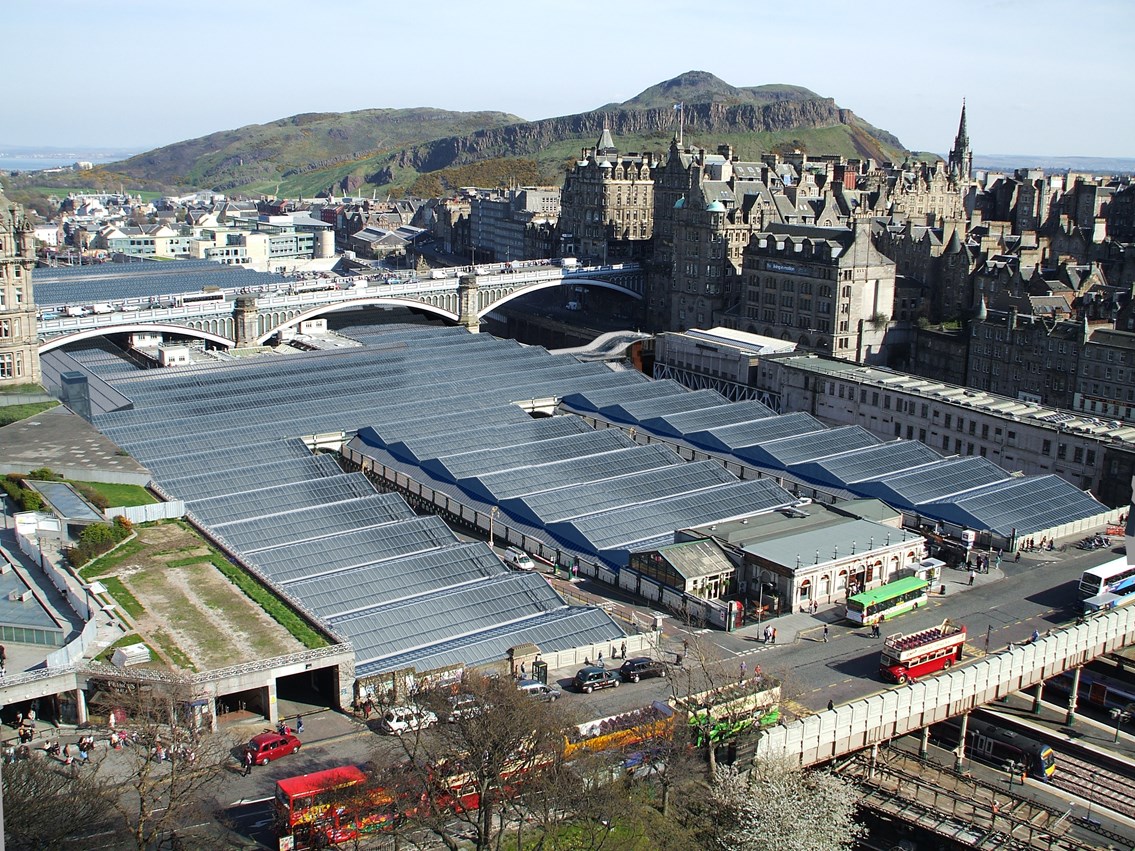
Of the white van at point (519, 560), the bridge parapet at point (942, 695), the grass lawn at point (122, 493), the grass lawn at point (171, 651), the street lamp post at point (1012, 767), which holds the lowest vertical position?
the street lamp post at point (1012, 767)

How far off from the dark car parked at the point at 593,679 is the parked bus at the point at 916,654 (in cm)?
1379

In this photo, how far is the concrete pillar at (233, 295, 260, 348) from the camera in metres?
120

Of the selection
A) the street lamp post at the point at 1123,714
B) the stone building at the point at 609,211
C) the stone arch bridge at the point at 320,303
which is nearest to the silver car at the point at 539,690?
the street lamp post at the point at 1123,714

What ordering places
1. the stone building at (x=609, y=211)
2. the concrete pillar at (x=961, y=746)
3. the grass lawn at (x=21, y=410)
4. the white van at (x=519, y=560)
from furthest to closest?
1. the stone building at (x=609, y=211)
2. the grass lawn at (x=21, y=410)
3. the white van at (x=519, y=560)
4. the concrete pillar at (x=961, y=746)

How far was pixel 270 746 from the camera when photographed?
45656 millimetres

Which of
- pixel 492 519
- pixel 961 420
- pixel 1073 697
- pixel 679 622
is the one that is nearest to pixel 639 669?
pixel 679 622

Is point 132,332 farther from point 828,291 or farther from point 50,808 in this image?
point 50,808

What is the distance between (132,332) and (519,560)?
204ft

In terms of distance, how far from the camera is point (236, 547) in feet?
216

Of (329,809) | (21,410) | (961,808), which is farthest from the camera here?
(21,410)

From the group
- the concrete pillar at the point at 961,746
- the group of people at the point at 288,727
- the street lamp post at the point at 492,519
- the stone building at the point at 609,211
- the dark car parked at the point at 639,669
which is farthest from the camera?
the stone building at the point at 609,211

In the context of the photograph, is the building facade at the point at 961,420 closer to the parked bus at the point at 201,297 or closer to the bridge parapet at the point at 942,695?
the bridge parapet at the point at 942,695

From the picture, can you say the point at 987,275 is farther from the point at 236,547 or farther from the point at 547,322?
the point at 236,547

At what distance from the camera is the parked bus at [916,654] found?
184 feet
